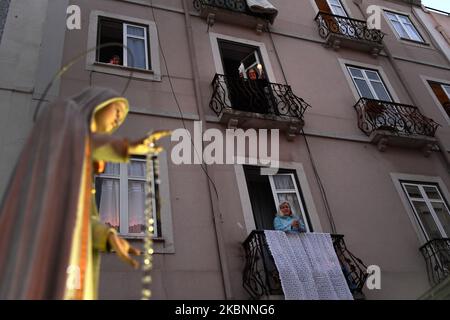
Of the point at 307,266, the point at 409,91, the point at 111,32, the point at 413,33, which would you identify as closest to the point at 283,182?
the point at 307,266

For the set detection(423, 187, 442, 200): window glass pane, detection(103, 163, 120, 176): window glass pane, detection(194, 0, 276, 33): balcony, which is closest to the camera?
detection(103, 163, 120, 176): window glass pane

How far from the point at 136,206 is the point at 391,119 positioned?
6737mm

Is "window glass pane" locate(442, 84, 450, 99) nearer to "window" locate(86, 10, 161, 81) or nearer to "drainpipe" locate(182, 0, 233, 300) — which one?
"drainpipe" locate(182, 0, 233, 300)

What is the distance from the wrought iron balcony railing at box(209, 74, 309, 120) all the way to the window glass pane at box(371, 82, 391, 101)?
2879 millimetres

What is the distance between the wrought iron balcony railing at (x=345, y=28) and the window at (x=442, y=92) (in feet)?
7.01

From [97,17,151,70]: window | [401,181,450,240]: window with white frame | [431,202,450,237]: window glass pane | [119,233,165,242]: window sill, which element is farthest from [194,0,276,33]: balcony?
[119,233,165,242]: window sill

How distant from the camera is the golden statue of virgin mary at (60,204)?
2.33m

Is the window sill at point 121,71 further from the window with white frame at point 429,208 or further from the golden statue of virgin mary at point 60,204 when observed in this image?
the window with white frame at point 429,208

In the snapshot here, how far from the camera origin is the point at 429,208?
31.1ft

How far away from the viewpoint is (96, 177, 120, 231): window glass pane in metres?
7.03

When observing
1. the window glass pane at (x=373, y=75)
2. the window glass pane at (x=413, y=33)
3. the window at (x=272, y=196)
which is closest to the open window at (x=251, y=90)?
the window at (x=272, y=196)
